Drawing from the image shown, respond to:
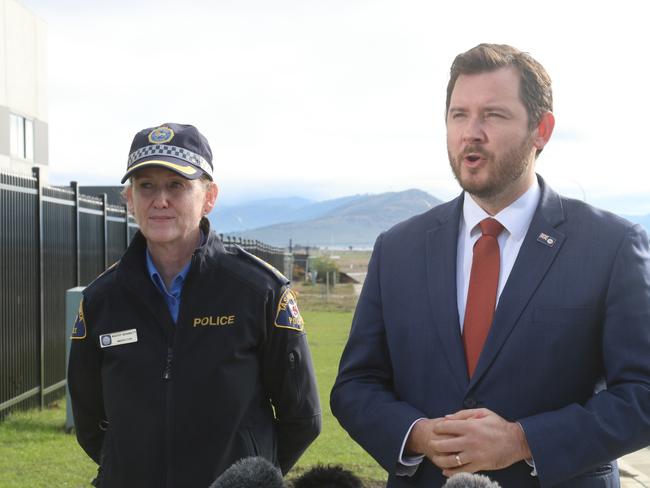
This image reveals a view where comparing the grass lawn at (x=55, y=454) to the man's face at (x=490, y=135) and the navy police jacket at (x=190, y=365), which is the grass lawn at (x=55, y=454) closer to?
the navy police jacket at (x=190, y=365)

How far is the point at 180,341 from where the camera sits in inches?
114

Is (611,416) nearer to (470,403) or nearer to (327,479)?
(470,403)

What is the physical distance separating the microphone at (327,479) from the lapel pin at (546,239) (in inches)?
39.3

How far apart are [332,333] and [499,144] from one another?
16.1m

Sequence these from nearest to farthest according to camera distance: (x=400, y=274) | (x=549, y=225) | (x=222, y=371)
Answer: (x=549, y=225) < (x=400, y=274) < (x=222, y=371)

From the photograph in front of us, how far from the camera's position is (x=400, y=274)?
268 centimetres

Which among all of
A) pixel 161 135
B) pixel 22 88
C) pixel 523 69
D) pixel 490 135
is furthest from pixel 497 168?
pixel 22 88

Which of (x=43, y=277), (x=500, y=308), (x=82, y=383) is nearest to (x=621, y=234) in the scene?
(x=500, y=308)

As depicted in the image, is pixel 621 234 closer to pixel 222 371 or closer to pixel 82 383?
pixel 222 371

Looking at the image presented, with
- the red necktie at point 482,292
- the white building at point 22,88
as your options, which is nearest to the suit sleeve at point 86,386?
the red necktie at point 482,292

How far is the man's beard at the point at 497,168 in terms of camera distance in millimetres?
2426

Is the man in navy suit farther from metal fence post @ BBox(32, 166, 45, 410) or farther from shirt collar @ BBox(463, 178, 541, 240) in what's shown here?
metal fence post @ BBox(32, 166, 45, 410)

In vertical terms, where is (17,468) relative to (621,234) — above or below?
below

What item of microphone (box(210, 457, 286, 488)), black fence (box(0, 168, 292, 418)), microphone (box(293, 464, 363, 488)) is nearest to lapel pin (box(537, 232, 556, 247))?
microphone (box(293, 464, 363, 488))
